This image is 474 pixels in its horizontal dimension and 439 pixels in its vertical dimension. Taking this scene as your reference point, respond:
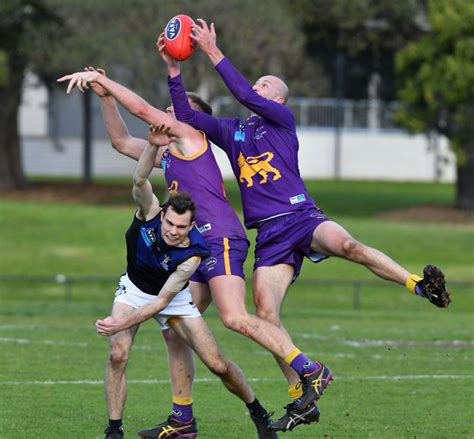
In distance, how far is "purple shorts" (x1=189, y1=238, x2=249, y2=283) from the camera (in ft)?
33.1

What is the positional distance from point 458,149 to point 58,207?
1112 cm

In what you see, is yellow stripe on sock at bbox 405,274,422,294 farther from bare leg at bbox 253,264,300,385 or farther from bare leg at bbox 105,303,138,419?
bare leg at bbox 105,303,138,419

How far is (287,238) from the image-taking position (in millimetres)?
10383

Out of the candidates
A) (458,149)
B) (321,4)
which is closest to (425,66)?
(458,149)

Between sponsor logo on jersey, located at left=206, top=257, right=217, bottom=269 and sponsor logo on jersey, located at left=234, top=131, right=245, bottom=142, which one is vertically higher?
sponsor logo on jersey, located at left=234, top=131, right=245, bottom=142

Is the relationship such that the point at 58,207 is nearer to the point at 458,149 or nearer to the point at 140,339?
the point at 458,149

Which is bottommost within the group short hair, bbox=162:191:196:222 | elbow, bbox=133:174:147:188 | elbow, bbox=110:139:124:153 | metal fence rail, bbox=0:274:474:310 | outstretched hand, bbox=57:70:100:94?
metal fence rail, bbox=0:274:474:310

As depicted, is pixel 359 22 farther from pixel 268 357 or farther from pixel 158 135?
pixel 158 135

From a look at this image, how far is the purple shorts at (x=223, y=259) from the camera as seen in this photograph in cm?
1010

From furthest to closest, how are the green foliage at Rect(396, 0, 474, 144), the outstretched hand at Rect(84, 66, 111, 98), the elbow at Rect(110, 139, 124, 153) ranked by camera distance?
1. the green foliage at Rect(396, 0, 474, 144)
2. the elbow at Rect(110, 139, 124, 153)
3. the outstretched hand at Rect(84, 66, 111, 98)

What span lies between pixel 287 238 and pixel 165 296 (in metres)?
1.29

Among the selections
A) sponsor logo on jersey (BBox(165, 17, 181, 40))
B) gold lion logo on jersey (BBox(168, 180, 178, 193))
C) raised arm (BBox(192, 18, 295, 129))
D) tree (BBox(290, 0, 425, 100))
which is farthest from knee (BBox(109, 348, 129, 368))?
tree (BBox(290, 0, 425, 100))

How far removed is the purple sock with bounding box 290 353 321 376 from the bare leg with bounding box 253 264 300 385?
0.28m

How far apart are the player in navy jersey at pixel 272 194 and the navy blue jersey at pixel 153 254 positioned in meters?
0.84
